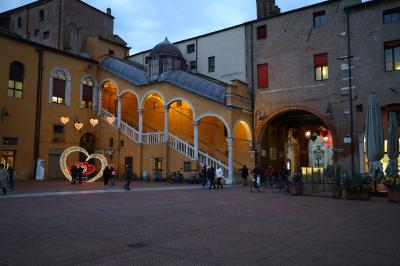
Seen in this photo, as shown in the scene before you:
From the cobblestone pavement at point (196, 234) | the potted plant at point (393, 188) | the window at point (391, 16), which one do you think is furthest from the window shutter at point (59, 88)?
the potted plant at point (393, 188)

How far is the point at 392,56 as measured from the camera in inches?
909

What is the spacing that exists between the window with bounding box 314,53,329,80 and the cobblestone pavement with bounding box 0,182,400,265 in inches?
569

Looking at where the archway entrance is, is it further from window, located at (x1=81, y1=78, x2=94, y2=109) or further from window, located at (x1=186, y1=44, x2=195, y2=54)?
window, located at (x1=81, y1=78, x2=94, y2=109)

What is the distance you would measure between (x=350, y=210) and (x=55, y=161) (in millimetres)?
23813

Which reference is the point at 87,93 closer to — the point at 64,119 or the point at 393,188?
the point at 64,119

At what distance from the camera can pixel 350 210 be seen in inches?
479

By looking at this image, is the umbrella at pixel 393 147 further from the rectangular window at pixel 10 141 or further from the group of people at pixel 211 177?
the rectangular window at pixel 10 141

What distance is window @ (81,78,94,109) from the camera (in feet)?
105

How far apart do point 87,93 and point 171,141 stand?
9.93m

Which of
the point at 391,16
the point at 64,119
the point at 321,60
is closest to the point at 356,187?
the point at 321,60

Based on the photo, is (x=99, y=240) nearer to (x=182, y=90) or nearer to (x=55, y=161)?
(x=182, y=90)

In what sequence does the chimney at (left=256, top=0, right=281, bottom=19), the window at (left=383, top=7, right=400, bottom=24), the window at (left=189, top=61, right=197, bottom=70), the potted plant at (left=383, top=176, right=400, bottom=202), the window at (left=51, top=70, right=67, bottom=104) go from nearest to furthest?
the potted plant at (left=383, top=176, right=400, bottom=202)
the window at (left=383, top=7, right=400, bottom=24)
the window at (left=51, top=70, right=67, bottom=104)
the chimney at (left=256, top=0, right=281, bottom=19)
the window at (left=189, top=61, right=197, bottom=70)

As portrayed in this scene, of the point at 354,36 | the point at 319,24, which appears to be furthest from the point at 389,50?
the point at 319,24

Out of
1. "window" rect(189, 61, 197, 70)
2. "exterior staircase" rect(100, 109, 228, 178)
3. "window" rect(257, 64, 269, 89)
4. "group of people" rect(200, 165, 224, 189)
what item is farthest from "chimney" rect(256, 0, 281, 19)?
"group of people" rect(200, 165, 224, 189)
